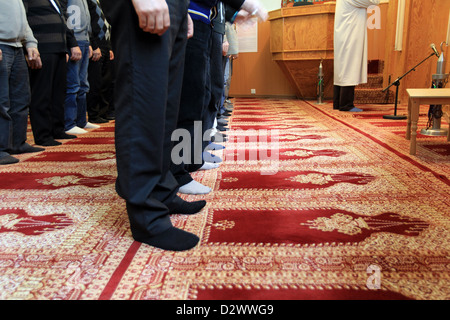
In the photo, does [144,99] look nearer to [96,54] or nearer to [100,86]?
[96,54]

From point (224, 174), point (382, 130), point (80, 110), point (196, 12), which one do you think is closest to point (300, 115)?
point (382, 130)

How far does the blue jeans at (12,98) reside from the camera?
2.62 meters

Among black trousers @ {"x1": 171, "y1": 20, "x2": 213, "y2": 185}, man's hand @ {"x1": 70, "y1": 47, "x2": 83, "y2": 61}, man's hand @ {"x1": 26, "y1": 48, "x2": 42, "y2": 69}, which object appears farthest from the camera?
man's hand @ {"x1": 70, "y1": 47, "x2": 83, "y2": 61}

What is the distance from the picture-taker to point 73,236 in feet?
4.59

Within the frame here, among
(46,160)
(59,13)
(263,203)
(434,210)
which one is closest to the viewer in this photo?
(434,210)

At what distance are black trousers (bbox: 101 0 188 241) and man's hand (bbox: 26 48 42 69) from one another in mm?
2009

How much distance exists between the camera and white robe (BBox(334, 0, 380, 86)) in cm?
499

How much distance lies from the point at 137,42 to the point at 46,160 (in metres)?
1.88

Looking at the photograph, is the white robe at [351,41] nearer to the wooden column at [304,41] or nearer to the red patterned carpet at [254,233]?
the wooden column at [304,41]

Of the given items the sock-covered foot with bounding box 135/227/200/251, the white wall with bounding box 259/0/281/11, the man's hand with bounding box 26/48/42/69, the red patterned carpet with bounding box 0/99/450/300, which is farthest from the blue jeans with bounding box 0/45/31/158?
the white wall with bounding box 259/0/281/11

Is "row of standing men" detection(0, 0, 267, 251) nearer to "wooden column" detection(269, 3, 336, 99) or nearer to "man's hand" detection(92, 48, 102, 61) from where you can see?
"man's hand" detection(92, 48, 102, 61)

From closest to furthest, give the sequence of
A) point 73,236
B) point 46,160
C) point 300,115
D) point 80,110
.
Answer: point 73,236
point 46,160
point 80,110
point 300,115

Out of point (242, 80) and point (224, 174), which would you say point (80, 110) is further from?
point (242, 80)
